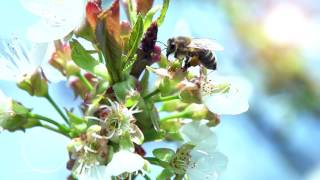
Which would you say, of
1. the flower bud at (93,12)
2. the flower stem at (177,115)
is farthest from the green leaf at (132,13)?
the flower stem at (177,115)

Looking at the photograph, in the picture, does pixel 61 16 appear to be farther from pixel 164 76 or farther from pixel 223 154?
pixel 223 154

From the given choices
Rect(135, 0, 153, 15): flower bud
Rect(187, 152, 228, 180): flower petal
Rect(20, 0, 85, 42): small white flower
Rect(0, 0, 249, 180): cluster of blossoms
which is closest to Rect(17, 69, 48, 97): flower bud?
Rect(0, 0, 249, 180): cluster of blossoms

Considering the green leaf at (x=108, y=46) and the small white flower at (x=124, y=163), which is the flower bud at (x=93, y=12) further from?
the small white flower at (x=124, y=163)

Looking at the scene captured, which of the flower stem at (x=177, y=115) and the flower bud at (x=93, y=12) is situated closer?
the flower bud at (x=93, y=12)

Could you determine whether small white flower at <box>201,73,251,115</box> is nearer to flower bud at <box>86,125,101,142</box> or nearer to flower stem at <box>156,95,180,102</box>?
flower stem at <box>156,95,180,102</box>

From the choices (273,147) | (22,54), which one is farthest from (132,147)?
(273,147)

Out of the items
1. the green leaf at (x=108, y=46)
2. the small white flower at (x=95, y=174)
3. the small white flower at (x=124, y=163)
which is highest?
the green leaf at (x=108, y=46)

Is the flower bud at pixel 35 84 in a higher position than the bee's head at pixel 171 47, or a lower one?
lower

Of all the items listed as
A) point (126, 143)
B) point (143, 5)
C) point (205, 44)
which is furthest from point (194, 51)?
point (126, 143)
